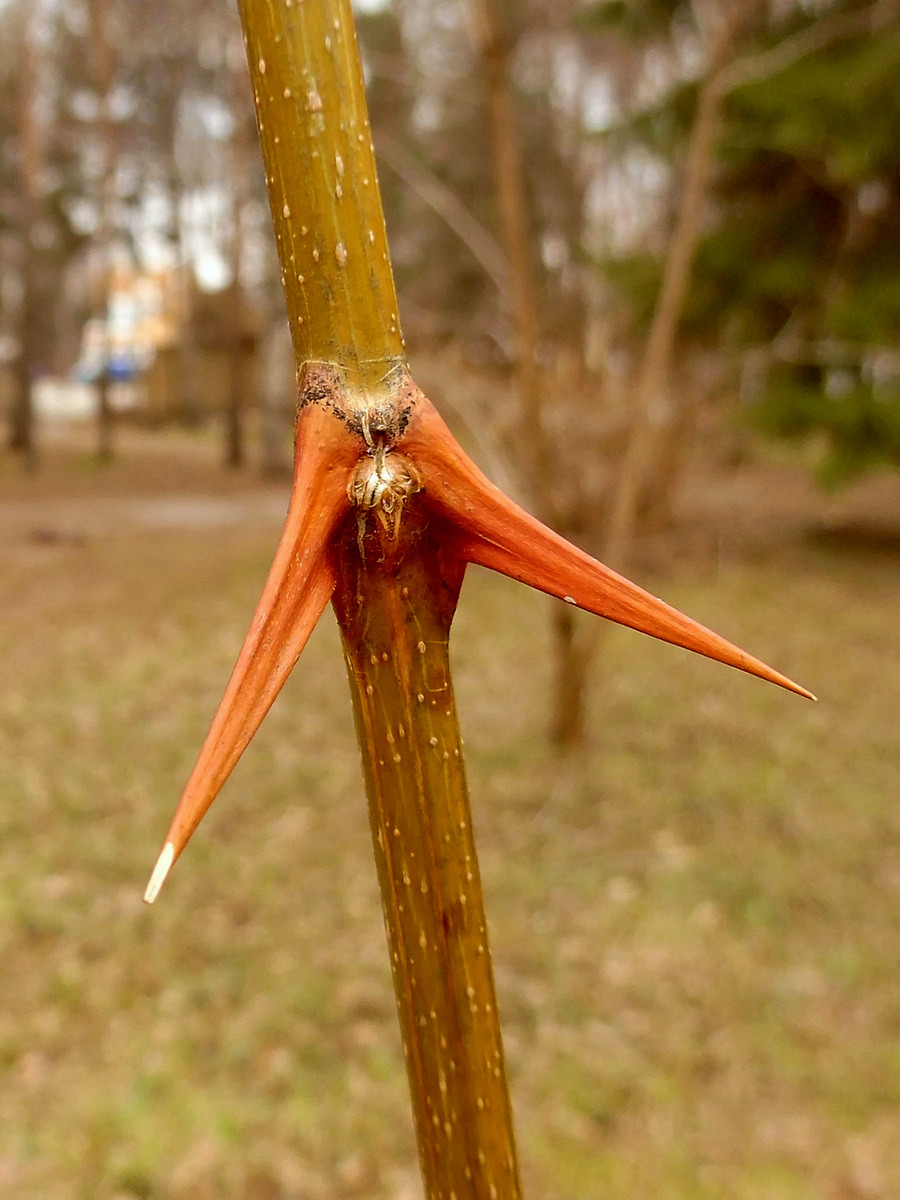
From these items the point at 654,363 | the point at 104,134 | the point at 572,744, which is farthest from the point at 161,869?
the point at 104,134

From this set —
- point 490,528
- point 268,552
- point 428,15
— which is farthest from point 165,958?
point 428,15

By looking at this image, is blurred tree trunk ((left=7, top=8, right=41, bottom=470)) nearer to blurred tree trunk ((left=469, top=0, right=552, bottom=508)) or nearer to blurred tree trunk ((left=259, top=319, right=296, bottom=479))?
blurred tree trunk ((left=259, top=319, right=296, bottom=479))

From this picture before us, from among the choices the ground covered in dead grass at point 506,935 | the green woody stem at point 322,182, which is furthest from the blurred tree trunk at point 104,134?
the green woody stem at point 322,182

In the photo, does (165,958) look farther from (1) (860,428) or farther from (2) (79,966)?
(1) (860,428)

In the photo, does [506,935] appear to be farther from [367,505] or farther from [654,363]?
[367,505]

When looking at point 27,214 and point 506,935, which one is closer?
point 506,935

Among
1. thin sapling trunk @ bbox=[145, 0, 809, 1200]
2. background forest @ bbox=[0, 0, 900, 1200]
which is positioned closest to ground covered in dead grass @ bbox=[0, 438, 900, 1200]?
background forest @ bbox=[0, 0, 900, 1200]
